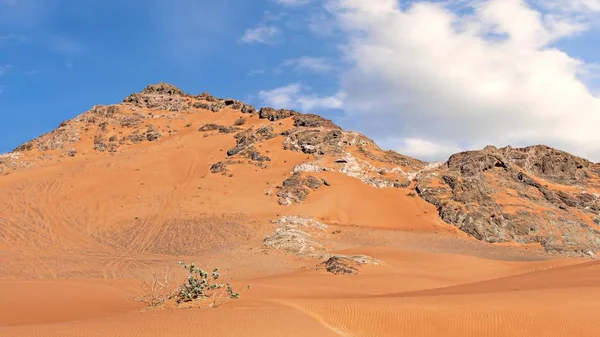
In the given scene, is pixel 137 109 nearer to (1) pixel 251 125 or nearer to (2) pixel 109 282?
(1) pixel 251 125

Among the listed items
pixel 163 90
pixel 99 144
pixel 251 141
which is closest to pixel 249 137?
pixel 251 141

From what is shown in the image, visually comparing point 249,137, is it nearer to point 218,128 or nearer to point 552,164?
point 218,128

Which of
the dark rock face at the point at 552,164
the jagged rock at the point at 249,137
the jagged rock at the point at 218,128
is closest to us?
the dark rock face at the point at 552,164

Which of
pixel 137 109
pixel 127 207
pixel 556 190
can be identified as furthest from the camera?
pixel 137 109

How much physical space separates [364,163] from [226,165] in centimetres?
1194

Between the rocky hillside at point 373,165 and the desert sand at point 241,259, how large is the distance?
0.99 metres

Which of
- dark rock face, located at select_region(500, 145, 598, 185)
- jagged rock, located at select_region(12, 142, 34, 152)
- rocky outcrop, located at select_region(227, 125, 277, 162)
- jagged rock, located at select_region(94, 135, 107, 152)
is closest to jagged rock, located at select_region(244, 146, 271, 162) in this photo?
rocky outcrop, located at select_region(227, 125, 277, 162)

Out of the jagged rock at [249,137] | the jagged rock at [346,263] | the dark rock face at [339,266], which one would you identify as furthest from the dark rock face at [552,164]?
the dark rock face at [339,266]

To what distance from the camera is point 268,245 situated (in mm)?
25578

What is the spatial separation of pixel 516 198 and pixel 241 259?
22953 millimetres

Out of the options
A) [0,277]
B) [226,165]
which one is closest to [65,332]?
[0,277]

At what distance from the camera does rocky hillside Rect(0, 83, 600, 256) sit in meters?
32.5

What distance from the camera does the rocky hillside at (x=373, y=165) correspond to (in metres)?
32.5

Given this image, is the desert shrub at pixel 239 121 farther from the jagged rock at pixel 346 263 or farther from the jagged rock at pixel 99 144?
the jagged rock at pixel 346 263
